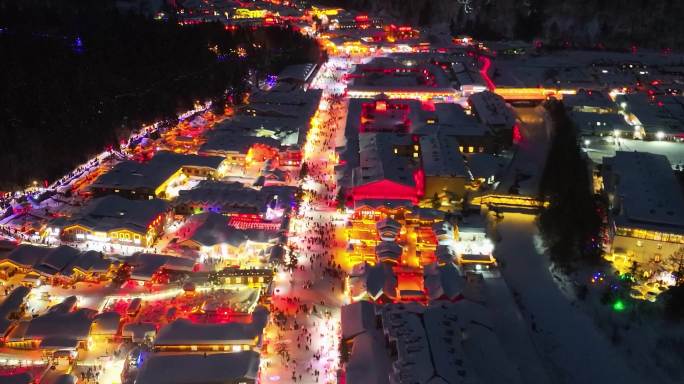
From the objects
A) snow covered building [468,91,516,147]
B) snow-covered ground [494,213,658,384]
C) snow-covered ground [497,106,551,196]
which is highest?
snow covered building [468,91,516,147]

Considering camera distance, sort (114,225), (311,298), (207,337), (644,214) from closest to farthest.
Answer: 1. (207,337)
2. (311,298)
3. (644,214)
4. (114,225)

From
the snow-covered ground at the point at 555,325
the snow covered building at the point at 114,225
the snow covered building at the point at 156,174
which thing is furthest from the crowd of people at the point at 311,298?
the snow-covered ground at the point at 555,325

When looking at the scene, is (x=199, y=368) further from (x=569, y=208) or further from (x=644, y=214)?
(x=644, y=214)

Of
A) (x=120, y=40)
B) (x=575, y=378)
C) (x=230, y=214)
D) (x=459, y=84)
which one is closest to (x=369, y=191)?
(x=230, y=214)

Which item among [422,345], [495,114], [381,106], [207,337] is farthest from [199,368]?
[381,106]

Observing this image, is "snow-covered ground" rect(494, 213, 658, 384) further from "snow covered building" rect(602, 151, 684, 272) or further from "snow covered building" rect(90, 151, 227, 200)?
"snow covered building" rect(90, 151, 227, 200)

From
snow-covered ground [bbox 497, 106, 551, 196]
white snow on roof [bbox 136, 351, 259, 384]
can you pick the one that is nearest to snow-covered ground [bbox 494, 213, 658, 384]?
snow-covered ground [bbox 497, 106, 551, 196]

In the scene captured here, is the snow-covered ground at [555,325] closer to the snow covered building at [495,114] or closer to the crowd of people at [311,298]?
the crowd of people at [311,298]
